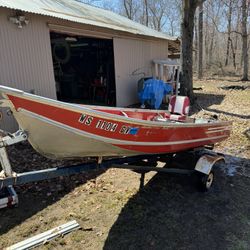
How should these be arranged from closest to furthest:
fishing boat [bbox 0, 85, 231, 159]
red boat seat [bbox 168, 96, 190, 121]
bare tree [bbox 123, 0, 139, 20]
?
1. fishing boat [bbox 0, 85, 231, 159]
2. red boat seat [bbox 168, 96, 190, 121]
3. bare tree [bbox 123, 0, 139, 20]

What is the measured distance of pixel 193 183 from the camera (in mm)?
4680

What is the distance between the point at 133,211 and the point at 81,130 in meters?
1.44

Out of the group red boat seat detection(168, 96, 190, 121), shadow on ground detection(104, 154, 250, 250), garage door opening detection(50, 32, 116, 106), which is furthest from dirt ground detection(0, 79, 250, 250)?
garage door opening detection(50, 32, 116, 106)

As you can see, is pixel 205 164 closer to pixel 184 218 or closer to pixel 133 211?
pixel 184 218

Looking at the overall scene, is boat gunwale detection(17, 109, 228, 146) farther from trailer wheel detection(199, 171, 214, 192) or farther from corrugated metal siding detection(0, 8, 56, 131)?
corrugated metal siding detection(0, 8, 56, 131)

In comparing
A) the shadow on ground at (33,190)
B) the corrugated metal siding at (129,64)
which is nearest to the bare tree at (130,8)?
the corrugated metal siding at (129,64)

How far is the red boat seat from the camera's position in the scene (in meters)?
5.59

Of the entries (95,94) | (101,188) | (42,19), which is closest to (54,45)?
(95,94)

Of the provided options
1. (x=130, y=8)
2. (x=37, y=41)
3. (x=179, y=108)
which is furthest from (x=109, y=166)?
(x=130, y=8)

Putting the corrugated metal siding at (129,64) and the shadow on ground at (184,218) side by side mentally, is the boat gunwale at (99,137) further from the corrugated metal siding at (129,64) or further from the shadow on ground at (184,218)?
the corrugated metal siding at (129,64)

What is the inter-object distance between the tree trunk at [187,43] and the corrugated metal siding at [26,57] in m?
6.03

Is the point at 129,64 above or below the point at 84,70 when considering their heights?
above

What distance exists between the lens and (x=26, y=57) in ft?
23.6

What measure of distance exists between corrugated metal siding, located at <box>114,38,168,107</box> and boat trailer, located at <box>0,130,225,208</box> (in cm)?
639
